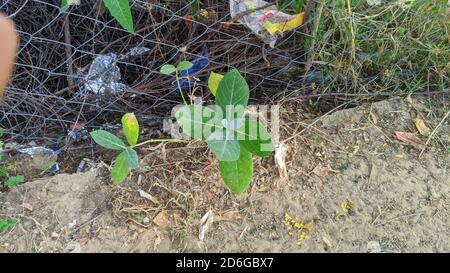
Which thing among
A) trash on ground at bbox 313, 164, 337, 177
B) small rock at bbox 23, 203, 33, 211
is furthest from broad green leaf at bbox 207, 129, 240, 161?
small rock at bbox 23, 203, 33, 211

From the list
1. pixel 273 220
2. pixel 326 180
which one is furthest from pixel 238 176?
pixel 326 180

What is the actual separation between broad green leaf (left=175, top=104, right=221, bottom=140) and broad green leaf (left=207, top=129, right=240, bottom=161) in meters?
0.03

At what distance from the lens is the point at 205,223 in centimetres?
159

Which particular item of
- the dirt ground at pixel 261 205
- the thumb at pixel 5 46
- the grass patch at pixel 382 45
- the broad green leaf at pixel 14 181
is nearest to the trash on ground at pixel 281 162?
the dirt ground at pixel 261 205

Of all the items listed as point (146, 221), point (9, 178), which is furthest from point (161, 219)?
point (9, 178)

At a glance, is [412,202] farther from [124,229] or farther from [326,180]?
[124,229]

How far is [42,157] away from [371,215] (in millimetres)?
1264

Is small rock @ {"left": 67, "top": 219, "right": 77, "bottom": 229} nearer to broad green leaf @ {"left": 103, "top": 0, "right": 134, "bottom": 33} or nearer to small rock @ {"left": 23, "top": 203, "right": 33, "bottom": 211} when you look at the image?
small rock @ {"left": 23, "top": 203, "right": 33, "bottom": 211}

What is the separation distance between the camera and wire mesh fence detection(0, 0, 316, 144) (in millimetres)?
1835

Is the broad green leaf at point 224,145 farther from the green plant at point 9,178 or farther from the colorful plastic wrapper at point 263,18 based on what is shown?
the green plant at point 9,178

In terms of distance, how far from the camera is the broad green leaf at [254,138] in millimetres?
1402

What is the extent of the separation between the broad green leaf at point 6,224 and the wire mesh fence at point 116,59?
0.39 meters

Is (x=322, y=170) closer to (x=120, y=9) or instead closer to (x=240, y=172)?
(x=240, y=172)

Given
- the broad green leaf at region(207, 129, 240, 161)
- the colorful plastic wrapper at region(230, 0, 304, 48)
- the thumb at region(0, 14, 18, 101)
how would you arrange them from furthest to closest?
the colorful plastic wrapper at region(230, 0, 304, 48), the broad green leaf at region(207, 129, 240, 161), the thumb at region(0, 14, 18, 101)
